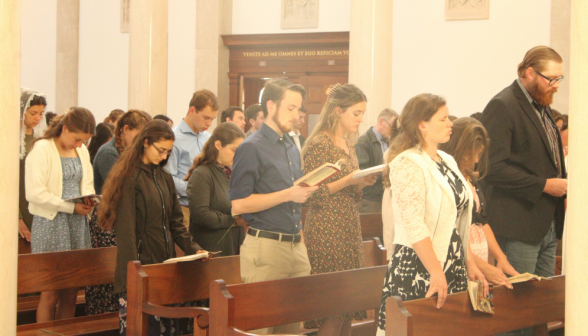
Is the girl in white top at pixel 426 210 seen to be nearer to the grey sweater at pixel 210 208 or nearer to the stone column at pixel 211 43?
the grey sweater at pixel 210 208

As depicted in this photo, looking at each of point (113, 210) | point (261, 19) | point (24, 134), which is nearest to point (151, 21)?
point (24, 134)

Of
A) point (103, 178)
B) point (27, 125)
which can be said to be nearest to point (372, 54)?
point (103, 178)

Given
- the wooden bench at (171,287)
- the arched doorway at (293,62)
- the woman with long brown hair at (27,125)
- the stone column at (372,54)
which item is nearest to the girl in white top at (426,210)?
the wooden bench at (171,287)

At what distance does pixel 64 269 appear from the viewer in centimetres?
406

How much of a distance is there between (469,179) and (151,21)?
214 inches

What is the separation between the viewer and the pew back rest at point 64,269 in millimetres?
3898

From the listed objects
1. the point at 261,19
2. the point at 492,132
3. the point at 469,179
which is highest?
the point at 261,19

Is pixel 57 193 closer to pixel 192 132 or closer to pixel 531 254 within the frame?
pixel 192 132

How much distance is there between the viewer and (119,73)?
12.0 metres

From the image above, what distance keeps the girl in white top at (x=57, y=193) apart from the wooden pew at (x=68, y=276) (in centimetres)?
33

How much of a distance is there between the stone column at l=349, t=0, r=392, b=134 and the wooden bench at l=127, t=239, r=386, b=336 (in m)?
3.69

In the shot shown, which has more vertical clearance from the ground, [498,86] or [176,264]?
[498,86]

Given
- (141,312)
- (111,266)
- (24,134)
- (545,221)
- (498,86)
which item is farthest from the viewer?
(498,86)

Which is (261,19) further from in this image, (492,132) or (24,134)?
(492,132)
